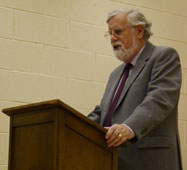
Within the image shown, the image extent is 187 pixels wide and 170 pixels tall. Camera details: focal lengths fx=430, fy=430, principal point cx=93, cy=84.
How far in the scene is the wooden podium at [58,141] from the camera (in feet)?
5.45

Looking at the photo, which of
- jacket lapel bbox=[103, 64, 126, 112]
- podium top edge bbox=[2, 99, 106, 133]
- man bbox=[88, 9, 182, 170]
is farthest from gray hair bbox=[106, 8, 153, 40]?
podium top edge bbox=[2, 99, 106, 133]

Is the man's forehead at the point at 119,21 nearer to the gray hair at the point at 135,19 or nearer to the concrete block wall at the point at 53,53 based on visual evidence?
the gray hair at the point at 135,19

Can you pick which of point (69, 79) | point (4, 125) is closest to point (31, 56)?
point (69, 79)

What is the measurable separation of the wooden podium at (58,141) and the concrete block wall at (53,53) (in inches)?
46.9

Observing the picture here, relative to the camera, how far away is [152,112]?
79.0 inches

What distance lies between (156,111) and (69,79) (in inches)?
53.2

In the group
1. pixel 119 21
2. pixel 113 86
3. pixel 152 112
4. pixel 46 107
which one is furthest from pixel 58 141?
pixel 119 21

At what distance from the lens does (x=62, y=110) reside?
5.51 ft

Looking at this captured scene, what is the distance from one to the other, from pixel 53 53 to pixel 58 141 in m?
1.67

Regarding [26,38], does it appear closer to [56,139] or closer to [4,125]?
[4,125]

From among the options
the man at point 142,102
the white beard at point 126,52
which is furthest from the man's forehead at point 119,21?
the white beard at point 126,52

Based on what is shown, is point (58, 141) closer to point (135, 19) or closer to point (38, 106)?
point (38, 106)

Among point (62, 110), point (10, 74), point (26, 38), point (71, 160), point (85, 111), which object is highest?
point (26, 38)

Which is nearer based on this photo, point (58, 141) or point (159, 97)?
point (58, 141)
